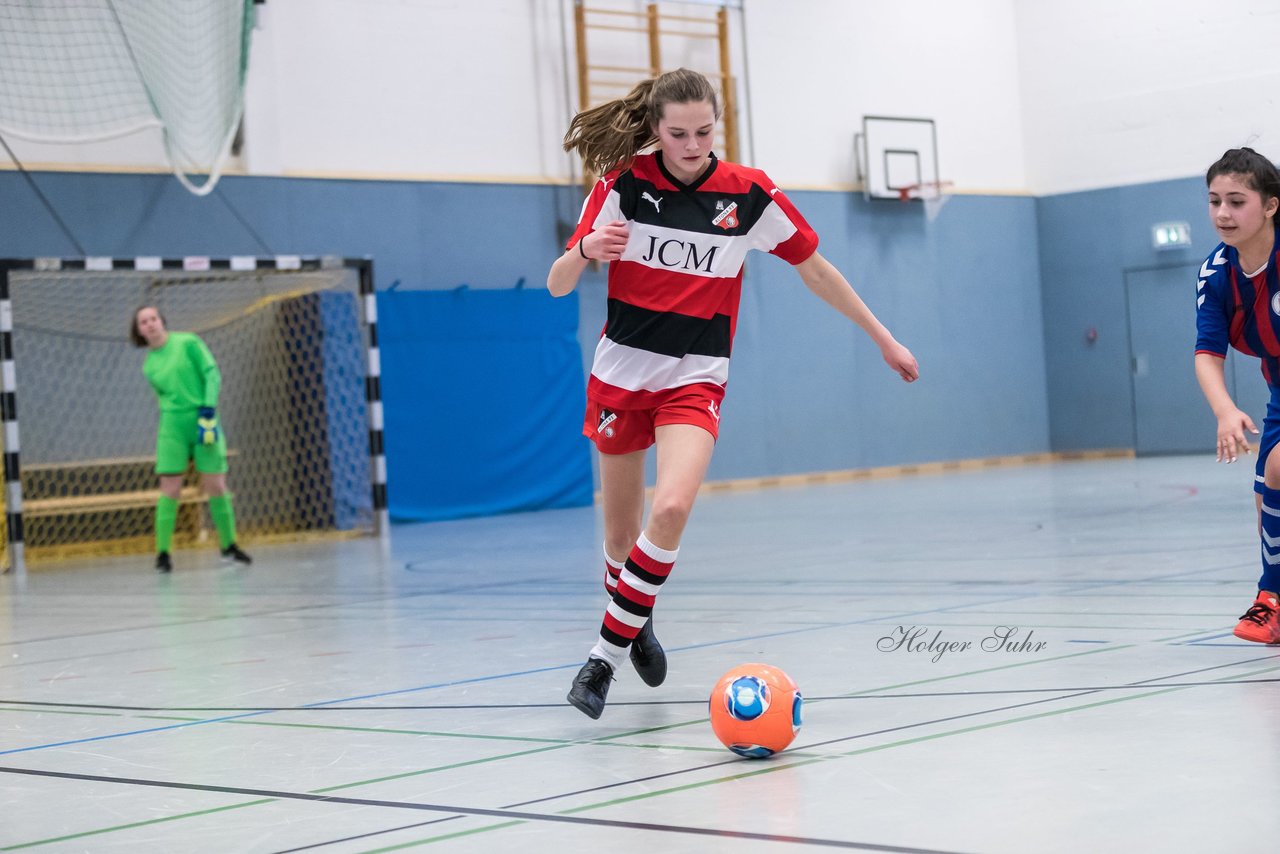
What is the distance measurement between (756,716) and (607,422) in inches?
48.0

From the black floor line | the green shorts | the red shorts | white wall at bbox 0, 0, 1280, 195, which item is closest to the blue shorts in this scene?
the red shorts

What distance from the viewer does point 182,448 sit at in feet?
39.0

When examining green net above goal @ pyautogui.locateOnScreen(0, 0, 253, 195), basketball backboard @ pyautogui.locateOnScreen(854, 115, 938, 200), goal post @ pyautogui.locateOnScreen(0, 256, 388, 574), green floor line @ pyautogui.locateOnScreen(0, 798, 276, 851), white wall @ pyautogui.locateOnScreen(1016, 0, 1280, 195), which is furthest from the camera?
basketball backboard @ pyautogui.locateOnScreen(854, 115, 938, 200)

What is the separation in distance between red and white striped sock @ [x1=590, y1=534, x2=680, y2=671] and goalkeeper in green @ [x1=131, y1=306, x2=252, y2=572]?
26.1ft

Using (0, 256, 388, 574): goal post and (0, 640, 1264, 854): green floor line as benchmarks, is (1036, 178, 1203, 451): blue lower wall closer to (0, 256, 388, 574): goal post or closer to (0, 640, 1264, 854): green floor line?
(0, 256, 388, 574): goal post

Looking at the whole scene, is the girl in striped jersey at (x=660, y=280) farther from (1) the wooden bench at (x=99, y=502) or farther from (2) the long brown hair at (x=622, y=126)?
(1) the wooden bench at (x=99, y=502)

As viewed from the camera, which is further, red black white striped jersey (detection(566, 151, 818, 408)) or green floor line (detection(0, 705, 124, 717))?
green floor line (detection(0, 705, 124, 717))

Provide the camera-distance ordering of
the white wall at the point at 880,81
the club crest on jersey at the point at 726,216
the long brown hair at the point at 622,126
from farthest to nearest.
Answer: the white wall at the point at 880,81 < the club crest on jersey at the point at 726,216 < the long brown hair at the point at 622,126

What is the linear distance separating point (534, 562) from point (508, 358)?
7.52 m

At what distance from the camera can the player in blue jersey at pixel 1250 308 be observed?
4.66m

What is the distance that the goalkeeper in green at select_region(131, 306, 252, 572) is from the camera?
37.9 ft

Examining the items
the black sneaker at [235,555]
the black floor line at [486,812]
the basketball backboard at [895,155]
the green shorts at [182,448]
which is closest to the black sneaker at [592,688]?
the black floor line at [486,812]

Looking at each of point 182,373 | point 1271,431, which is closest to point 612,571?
point 1271,431

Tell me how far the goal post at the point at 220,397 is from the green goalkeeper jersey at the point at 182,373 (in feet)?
6.20
